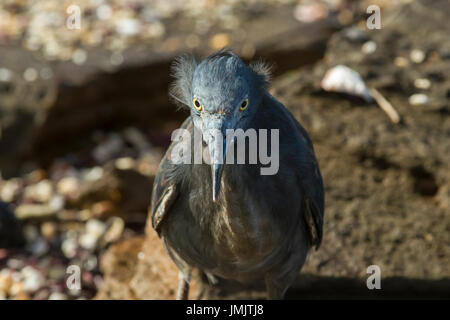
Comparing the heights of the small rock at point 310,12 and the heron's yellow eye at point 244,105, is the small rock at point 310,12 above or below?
above

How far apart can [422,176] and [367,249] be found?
2.72 feet

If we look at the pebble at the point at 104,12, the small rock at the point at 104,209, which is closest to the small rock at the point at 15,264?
the small rock at the point at 104,209

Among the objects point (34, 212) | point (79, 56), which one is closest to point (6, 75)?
point (79, 56)

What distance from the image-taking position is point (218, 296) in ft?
12.6

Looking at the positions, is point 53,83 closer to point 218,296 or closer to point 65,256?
point 65,256

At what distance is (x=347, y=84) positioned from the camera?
15.8ft

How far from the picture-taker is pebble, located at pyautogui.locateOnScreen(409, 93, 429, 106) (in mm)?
4852

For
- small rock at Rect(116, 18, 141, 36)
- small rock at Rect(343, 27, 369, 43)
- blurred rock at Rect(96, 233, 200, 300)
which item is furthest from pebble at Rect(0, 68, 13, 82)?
small rock at Rect(343, 27, 369, 43)

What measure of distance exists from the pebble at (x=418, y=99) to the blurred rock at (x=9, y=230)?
140 inches

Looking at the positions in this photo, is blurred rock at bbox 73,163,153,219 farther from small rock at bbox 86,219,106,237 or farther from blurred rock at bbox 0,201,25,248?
blurred rock at bbox 0,201,25,248

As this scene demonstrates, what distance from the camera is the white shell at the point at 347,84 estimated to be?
15.8 feet

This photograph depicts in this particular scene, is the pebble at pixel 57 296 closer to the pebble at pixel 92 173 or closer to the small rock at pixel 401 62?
the pebble at pixel 92 173

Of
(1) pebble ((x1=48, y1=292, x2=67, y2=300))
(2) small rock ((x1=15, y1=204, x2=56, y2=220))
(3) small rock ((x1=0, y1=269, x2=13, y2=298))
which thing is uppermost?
(2) small rock ((x1=15, y1=204, x2=56, y2=220))

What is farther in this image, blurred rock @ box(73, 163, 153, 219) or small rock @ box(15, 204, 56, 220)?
small rock @ box(15, 204, 56, 220)
